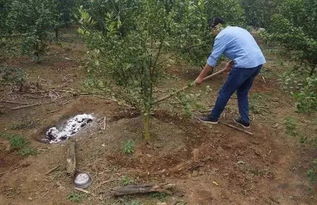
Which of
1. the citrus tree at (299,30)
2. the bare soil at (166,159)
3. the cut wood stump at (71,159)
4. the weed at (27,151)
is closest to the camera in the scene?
the bare soil at (166,159)

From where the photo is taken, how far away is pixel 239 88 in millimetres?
6504

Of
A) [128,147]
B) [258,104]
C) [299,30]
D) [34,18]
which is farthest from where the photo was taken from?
[34,18]

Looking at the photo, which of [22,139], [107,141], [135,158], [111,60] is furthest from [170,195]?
[22,139]

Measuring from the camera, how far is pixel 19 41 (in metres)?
8.30

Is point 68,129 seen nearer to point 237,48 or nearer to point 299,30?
point 237,48

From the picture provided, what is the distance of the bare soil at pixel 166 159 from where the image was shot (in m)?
5.01

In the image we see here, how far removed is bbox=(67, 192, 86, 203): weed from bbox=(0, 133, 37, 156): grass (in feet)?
3.88

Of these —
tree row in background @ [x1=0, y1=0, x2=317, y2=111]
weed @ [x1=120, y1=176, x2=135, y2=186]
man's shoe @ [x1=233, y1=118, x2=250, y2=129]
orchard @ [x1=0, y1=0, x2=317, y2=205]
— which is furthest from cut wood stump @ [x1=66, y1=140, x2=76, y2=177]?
man's shoe @ [x1=233, y1=118, x2=250, y2=129]

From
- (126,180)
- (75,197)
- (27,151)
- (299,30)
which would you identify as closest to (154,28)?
(126,180)

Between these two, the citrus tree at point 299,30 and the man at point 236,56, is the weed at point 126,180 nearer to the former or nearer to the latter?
the man at point 236,56

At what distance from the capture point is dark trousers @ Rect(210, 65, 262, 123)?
609cm

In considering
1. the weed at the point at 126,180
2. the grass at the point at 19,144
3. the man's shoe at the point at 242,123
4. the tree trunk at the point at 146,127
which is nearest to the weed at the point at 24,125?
the grass at the point at 19,144

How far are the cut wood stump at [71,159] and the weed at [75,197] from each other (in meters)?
0.33

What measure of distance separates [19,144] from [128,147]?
65.2 inches
